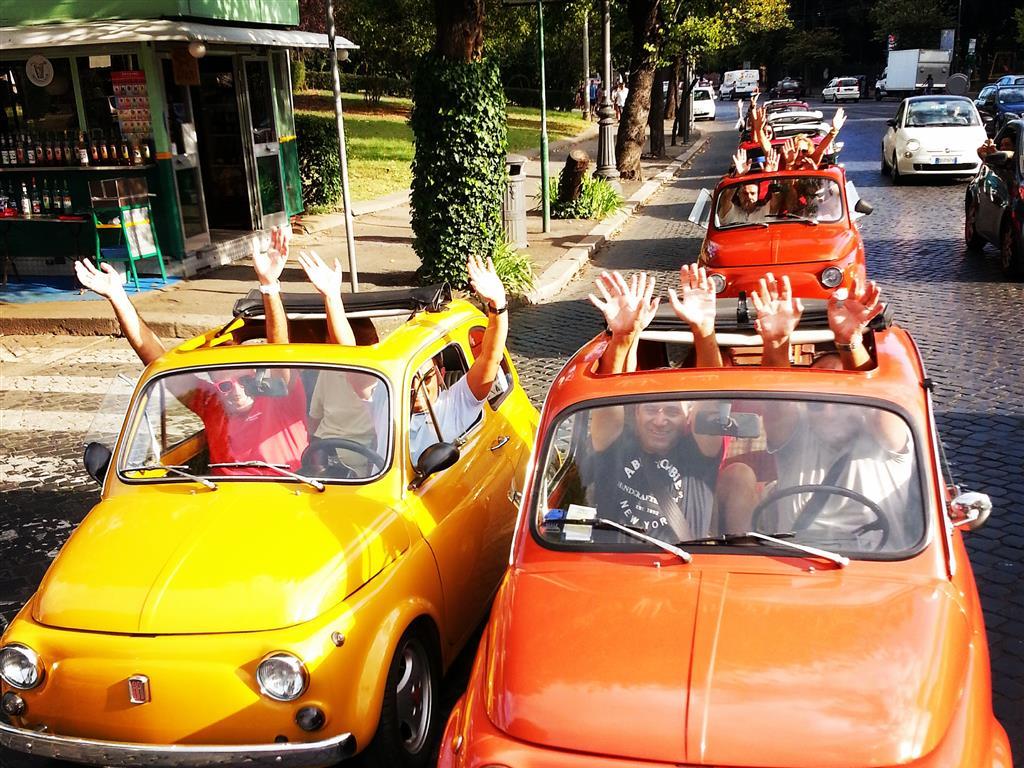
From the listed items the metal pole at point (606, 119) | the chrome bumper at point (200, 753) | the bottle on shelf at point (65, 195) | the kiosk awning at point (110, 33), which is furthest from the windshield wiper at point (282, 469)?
the metal pole at point (606, 119)

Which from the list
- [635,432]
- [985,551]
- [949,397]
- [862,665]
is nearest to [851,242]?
[949,397]

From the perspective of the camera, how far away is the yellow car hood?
3816 millimetres

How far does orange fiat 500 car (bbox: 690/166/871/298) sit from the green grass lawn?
475 inches

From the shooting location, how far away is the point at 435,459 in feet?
14.8

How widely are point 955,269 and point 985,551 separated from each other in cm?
856

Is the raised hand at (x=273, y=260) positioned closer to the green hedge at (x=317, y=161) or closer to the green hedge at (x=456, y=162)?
the green hedge at (x=456, y=162)

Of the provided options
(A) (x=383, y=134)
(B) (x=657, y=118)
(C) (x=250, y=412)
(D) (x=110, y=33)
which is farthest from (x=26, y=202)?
(B) (x=657, y=118)

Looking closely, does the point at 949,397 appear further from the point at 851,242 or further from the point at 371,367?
the point at 371,367

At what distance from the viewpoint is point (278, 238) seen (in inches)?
227

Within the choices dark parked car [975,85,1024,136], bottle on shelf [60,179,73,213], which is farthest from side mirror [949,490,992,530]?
dark parked car [975,85,1024,136]

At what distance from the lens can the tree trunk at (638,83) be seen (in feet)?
78.6

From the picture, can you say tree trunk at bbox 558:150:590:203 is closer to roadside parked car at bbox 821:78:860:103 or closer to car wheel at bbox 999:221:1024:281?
car wheel at bbox 999:221:1024:281

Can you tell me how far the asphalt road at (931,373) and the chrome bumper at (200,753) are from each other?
1253 mm

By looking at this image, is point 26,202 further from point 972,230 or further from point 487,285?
point 972,230
